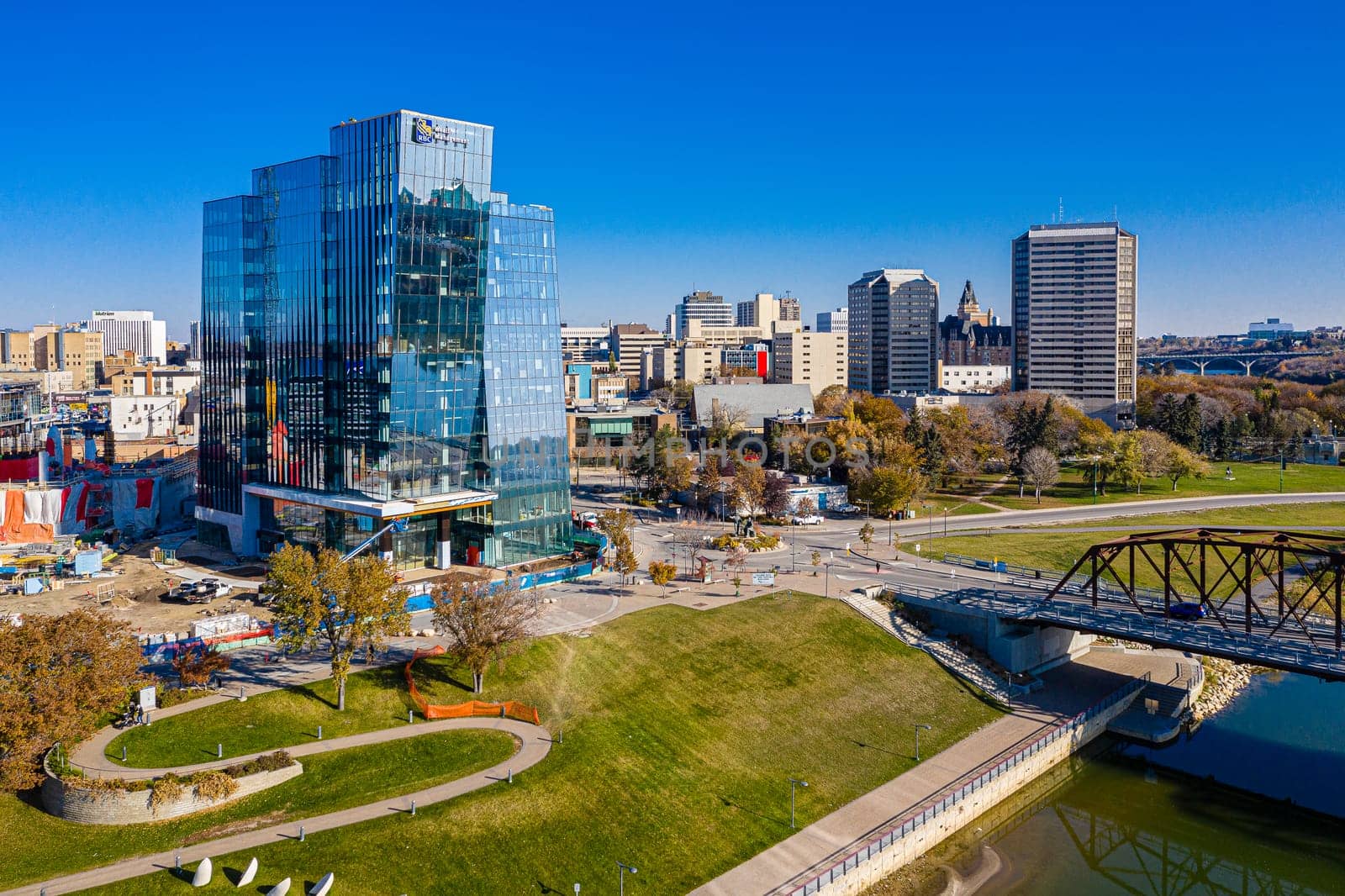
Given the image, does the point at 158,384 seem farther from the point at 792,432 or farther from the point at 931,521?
the point at 931,521

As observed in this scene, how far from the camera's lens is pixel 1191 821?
45.9m

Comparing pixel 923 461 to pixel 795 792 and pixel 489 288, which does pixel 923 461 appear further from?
pixel 795 792

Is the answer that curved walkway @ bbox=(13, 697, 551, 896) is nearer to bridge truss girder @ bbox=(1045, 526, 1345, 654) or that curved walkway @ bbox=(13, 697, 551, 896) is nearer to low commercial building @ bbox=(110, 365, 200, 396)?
bridge truss girder @ bbox=(1045, 526, 1345, 654)

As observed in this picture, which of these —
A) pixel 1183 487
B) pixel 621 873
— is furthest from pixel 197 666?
pixel 1183 487

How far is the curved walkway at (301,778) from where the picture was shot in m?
33.1

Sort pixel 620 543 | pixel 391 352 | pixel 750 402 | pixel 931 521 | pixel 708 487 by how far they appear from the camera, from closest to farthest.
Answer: pixel 391 352, pixel 620 543, pixel 931 521, pixel 708 487, pixel 750 402

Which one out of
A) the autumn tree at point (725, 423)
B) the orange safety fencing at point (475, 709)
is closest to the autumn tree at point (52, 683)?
the orange safety fencing at point (475, 709)

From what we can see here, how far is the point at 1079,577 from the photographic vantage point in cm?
7144

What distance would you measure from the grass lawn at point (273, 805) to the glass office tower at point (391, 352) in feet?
82.0

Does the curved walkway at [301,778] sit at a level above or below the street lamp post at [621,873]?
above

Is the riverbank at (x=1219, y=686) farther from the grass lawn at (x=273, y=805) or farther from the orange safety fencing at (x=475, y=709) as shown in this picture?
the grass lawn at (x=273, y=805)

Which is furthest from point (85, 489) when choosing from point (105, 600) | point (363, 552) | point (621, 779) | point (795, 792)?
point (795, 792)

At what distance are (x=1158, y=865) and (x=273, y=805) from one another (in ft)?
128

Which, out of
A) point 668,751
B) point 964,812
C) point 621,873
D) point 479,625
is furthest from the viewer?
point 479,625
